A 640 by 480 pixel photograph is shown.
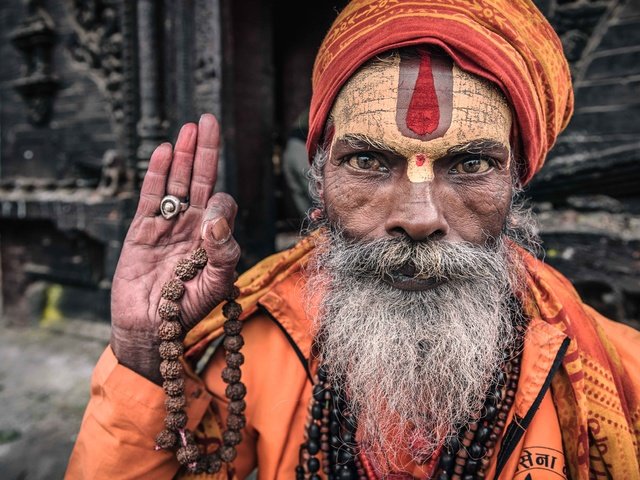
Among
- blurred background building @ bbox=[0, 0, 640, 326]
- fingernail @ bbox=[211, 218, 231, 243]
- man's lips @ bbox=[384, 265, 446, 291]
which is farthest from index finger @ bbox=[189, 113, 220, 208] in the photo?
blurred background building @ bbox=[0, 0, 640, 326]

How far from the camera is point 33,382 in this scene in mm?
3625

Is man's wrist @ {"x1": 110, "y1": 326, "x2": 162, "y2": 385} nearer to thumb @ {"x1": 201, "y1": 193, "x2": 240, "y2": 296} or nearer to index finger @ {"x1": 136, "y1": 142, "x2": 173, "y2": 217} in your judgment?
thumb @ {"x1": 201, "y1": 193, "x2": 240, "y2": 296}

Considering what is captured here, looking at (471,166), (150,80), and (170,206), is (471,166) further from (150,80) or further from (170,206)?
(150,80)

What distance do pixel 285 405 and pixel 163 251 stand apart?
2.17 feet

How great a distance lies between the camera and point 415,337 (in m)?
1.39

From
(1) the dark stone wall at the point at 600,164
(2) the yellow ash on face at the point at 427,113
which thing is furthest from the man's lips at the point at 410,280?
(1) the dark stone wall at the point at 600,164

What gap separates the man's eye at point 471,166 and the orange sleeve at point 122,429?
1.09m

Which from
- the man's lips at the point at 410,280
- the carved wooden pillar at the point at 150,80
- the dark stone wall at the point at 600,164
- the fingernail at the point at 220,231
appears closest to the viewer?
the fingernail at the point at 220,231

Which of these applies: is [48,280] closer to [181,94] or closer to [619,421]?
[181,94]

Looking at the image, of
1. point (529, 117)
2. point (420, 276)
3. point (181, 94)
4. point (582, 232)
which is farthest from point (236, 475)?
point (181, 94)

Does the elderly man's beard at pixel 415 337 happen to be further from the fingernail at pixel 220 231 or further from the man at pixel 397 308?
the fingernail at pixel 220 231

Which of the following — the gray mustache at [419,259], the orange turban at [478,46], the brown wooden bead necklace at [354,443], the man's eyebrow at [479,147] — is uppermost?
the orange turban at [478,46]

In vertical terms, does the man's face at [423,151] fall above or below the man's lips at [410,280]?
above

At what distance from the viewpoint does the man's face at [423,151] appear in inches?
51.5
